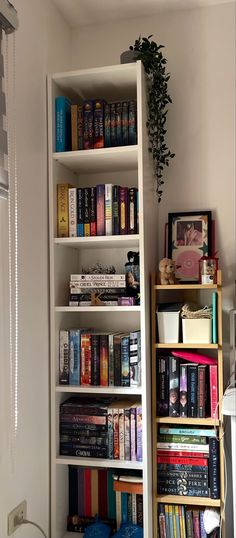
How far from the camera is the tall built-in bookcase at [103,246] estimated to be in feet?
6.18

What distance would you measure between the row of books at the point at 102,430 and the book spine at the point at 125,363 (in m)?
0.10

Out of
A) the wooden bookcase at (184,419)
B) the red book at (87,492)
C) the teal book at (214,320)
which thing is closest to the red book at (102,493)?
the red book at (87,492)

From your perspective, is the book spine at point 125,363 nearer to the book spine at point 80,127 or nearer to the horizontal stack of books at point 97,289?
the horizontal stack of books at point 97,289

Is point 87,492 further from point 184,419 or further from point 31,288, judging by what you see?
point 31,288

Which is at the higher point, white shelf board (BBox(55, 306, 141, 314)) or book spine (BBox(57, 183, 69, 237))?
book spine (BBox(57, 183, 69, 237))

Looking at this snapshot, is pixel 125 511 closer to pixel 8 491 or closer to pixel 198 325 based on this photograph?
pixel 8 491

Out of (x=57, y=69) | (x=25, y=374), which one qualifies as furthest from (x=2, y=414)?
(x=57, y=69)

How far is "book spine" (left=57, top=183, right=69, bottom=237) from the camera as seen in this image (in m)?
2.02

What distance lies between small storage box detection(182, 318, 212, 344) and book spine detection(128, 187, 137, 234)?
1.32ft

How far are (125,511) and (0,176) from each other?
54.5 inches

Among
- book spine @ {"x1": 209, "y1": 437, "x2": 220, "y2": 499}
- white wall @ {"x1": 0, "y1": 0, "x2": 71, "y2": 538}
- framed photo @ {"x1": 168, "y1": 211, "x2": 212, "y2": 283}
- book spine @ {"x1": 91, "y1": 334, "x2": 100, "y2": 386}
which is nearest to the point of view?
white wall @ {"x1": 0, "y1": 0, "x2": 71, "y2": 538}

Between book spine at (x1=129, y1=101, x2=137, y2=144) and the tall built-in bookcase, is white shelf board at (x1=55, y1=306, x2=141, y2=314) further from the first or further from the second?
book spine at (x1=129, y1=101, x2=137, y2=144)

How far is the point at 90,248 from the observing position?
7.39 ft

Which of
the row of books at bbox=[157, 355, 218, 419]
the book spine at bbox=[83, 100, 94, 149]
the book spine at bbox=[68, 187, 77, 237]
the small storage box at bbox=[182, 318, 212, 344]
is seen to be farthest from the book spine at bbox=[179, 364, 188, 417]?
the book spine at bbox=[83, 100, 94, 149]
